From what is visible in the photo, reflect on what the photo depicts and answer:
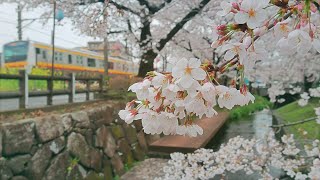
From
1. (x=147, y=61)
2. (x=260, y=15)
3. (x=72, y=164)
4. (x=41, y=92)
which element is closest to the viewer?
(x=260, y=15)

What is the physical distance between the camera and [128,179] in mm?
7133

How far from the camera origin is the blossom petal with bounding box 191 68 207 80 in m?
0.96

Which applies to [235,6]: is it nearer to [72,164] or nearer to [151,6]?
[72,164]

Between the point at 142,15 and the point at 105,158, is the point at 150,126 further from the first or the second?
the point at 142,15

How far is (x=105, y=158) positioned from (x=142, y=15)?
4942 mm

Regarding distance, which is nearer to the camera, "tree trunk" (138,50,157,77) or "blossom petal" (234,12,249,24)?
"blossom petal" (234,12,249,24)

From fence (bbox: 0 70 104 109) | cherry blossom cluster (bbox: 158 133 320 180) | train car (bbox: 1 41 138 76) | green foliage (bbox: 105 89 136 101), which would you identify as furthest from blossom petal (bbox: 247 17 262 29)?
train car (bbox: 1 41 138 76)

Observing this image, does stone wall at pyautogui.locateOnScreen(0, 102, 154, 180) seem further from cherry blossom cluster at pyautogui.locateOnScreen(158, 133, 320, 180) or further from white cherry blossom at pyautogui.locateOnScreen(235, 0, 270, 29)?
white cherry blossom at pyautogui.locateOnScreen(235, 0, 270, 29)

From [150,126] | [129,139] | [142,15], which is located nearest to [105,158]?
[129,139]

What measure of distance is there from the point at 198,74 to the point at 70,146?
5.28 meters

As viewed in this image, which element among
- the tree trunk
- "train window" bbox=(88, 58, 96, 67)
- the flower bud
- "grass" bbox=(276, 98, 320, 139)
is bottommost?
→ "grass" bbox=(276, 98, 320, 139)

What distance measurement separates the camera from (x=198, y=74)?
3.18ft

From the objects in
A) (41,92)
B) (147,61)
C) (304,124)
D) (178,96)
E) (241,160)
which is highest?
(147,61)

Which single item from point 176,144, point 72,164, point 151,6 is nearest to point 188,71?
point 72,164
